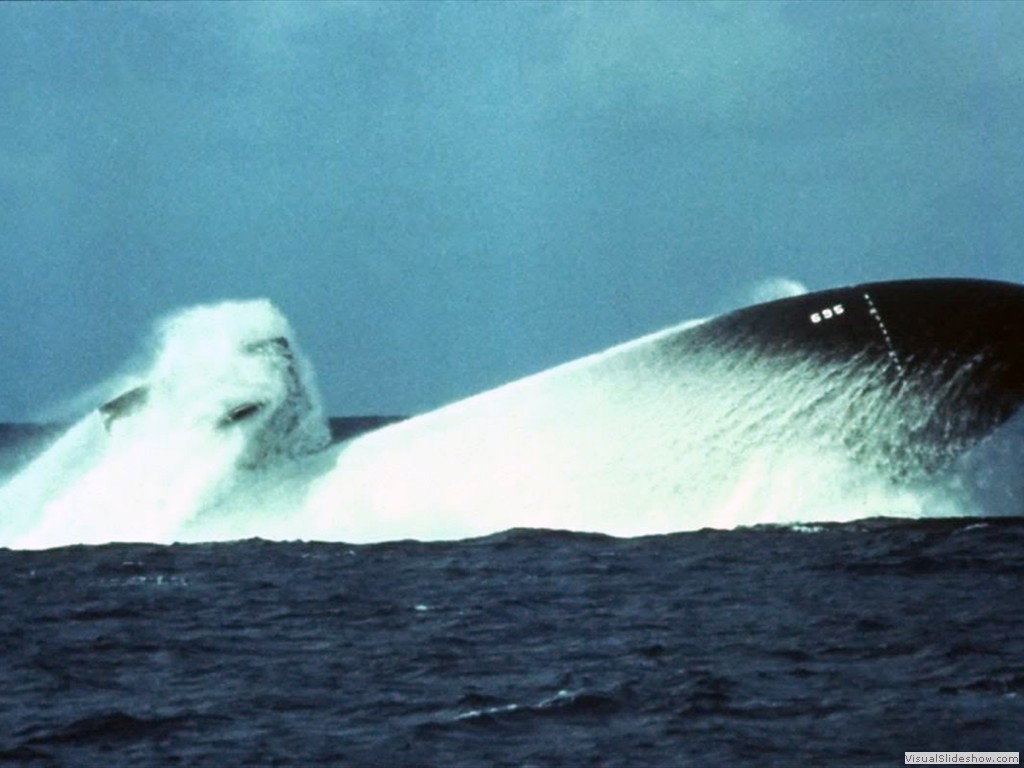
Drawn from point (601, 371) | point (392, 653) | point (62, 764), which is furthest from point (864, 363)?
point (62, 764)

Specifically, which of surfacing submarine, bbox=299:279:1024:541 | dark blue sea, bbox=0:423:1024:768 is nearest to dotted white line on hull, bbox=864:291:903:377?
surfacing submarine, bbox=299:279:1024:541

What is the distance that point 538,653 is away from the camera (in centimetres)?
1980

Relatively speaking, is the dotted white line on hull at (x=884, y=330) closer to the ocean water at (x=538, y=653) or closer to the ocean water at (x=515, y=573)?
the ocean water at (x=515, y=573)

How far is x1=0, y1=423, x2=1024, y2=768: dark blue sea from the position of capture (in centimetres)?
1528

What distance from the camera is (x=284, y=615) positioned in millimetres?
23703

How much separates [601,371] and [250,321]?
829 centimetres

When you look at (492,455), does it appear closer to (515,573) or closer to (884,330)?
(515,573)

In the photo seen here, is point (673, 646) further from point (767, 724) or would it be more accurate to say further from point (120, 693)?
point (120, 693)

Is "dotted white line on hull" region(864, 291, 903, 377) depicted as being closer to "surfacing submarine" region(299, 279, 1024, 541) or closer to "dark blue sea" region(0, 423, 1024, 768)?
"surfacing submarine" region(299, 279, 1024, 541)

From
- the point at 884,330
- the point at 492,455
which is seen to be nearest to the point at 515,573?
the point at 492,455

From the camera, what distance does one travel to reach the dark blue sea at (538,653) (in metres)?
15.3

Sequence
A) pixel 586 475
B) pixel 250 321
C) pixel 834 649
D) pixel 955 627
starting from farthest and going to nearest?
pixel 250 321 → pixel 586 475 → pixel 955 627 → pixel 834 649

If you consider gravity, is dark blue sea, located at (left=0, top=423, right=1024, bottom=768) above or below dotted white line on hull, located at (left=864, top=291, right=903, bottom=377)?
below

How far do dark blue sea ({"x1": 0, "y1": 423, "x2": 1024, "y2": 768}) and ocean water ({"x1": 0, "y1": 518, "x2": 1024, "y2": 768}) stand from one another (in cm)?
5
